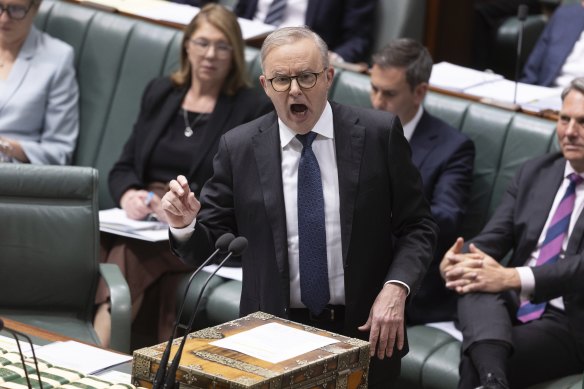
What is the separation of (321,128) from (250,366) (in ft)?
2.49

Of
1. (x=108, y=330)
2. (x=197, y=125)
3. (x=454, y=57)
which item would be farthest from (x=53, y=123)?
(x=454, y=57)

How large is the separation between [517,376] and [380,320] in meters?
0.94

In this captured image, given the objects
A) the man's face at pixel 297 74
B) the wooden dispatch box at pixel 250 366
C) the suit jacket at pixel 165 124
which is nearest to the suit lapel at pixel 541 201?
the suit jacket at pixel 165 124

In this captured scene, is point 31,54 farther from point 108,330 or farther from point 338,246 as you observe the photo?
point 338,246

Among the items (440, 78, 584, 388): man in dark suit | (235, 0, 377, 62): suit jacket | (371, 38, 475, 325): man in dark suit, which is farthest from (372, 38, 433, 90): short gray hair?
(235, 0, 377, 62): suit jacket

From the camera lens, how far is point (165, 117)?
13.5 ft

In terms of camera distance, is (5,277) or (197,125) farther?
(197,125)

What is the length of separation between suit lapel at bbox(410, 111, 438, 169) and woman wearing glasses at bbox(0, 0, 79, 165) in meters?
1.39

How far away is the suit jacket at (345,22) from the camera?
15.7 ft

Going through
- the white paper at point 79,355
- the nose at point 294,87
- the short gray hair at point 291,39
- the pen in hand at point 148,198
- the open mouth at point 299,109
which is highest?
the short gray hair at point 291,39

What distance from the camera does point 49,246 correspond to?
3295mm

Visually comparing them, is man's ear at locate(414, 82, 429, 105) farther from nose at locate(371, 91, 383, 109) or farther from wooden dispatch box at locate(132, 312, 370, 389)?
wooden dispatch box at locate(132, 312, 370, 389)

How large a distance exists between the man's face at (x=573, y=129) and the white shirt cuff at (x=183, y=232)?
4.32 ft

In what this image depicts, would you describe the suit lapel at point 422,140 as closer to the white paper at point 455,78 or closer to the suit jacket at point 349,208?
the white paper at point 455,78
